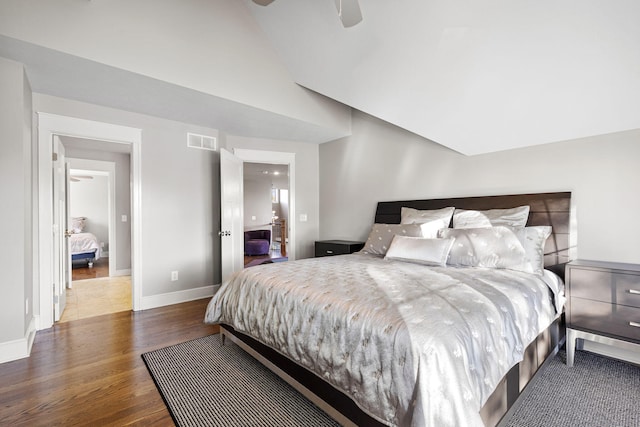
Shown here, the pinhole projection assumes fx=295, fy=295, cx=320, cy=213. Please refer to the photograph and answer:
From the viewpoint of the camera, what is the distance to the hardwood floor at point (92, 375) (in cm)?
168

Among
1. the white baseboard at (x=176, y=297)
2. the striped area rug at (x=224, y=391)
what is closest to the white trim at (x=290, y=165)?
the white baseboard at (x=176, y=297)

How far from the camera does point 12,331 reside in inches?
91.0

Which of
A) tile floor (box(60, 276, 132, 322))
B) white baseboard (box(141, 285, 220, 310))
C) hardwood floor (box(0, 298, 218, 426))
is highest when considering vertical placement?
white baseboard (box(141, 285, 220, 310))

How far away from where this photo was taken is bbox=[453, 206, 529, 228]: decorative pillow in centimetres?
262

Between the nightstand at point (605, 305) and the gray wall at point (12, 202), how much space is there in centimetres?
422

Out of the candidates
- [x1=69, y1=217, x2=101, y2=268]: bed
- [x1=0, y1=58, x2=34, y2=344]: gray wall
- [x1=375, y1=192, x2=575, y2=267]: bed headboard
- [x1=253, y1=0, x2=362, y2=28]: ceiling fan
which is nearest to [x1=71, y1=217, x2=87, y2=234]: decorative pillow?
[x1=69, y1=217, x2=101, y2=268]: bed

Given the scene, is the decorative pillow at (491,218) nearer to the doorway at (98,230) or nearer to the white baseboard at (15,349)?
the white baseboard at (15,349)

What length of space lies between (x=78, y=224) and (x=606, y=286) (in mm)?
9676

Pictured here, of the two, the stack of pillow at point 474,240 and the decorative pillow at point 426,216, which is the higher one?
the decorative pillow at point 426,216

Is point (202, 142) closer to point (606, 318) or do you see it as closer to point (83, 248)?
point (606, 318)

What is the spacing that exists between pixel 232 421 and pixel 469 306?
4.58 ft

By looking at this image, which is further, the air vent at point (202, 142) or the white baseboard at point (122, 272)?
the white baseboard at point (122, 272)

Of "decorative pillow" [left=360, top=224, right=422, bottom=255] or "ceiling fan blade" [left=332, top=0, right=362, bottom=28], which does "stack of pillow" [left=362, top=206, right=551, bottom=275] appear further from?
"ceiling fan blade" [left=332, top=0, right=362, bottom=28]

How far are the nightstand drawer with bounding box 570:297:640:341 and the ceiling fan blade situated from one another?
254 centimetres
